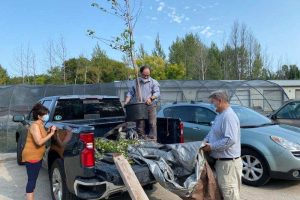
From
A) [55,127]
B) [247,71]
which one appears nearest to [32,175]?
[55,127]

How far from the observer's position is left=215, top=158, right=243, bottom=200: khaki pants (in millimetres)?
4219

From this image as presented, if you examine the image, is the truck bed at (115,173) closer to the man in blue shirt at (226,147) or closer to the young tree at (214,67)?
the man in blue shirt at (226,147)

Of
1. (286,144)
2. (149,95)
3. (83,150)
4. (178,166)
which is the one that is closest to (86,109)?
(149,95)

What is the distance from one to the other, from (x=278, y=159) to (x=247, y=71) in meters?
42.2

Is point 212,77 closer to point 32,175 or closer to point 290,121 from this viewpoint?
point 290,121

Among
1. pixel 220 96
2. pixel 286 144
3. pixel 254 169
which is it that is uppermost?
pixel 220 96

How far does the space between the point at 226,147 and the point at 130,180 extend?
49.8 inches

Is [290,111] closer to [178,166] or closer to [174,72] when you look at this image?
[178,166]

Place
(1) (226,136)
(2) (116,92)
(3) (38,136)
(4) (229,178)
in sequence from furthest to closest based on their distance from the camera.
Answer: (2) (116,92), (3) (38,136), (4) (229,178), (1) (226,136)

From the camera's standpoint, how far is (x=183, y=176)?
445 cm

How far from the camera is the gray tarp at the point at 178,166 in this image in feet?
A: 13.9

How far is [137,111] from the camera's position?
20.0 feet

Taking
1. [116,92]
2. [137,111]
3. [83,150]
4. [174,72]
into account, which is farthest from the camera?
[174,72]

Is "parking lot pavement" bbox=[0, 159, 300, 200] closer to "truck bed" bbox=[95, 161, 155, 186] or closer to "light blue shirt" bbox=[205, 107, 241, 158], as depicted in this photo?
"truck bed" bbox=[95, 161, 155, 186]
